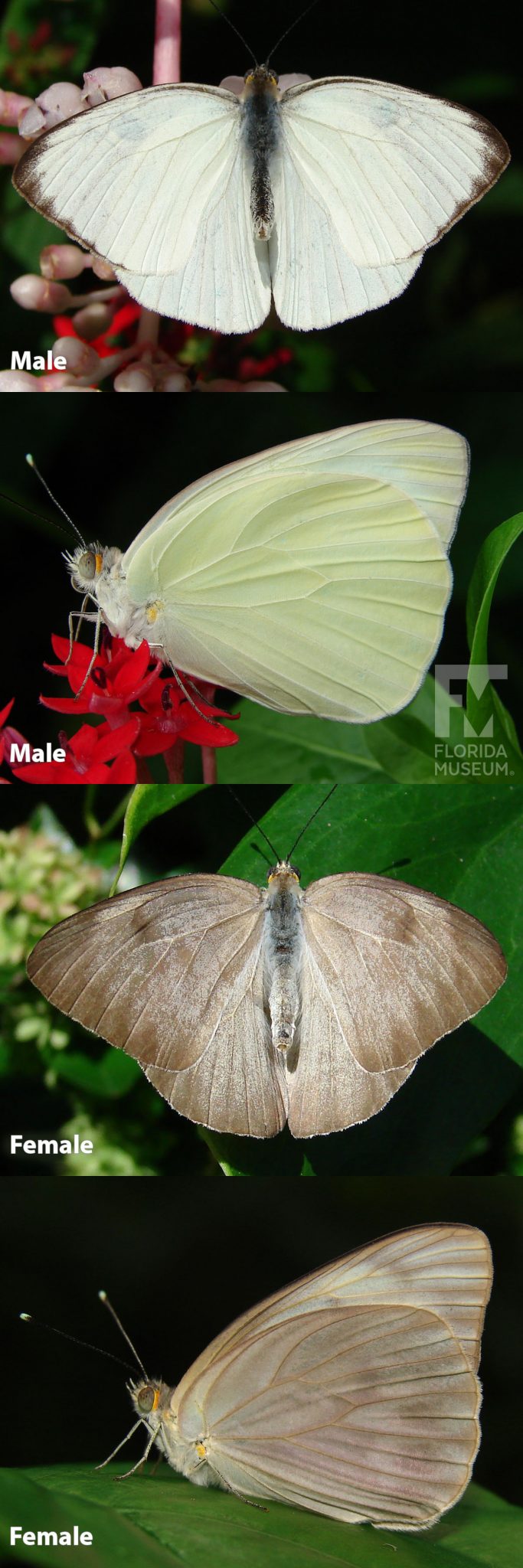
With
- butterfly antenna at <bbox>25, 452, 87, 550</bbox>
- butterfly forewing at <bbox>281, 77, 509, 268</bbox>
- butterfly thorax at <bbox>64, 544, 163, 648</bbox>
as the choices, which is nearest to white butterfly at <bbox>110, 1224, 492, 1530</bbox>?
butterfly thorax at <bbox>64, 544, 163, 648</bbox>

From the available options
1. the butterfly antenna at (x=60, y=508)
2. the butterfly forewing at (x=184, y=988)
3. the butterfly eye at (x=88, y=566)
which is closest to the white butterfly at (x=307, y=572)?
the butterfly eye at (x=88, y=566)

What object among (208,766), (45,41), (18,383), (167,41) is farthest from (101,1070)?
(45,41)

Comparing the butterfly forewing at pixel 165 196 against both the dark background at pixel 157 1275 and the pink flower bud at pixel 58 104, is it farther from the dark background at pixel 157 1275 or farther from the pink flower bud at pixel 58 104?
the dark background at pixel 157 1275

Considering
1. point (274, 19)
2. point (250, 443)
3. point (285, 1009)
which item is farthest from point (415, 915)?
point (274, 19)

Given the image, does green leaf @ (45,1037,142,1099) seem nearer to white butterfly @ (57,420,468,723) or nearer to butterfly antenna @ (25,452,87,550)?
white butterfly @ (57,420,468,723)

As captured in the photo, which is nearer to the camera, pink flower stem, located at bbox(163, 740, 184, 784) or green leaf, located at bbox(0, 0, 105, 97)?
pink flower stem, located at bbox(163, 740, 184, 784)

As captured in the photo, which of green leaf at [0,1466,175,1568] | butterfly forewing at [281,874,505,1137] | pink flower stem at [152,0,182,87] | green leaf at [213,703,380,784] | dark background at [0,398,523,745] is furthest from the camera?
dark background at [0,398,523,745]
